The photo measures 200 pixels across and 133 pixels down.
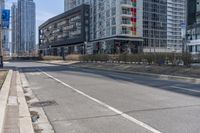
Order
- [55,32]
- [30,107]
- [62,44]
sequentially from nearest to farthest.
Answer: [30,107]
[62,44]
[55,32]

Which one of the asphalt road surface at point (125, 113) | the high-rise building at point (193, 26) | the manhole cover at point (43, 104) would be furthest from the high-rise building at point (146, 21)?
the manhole cover at point (43, 104)

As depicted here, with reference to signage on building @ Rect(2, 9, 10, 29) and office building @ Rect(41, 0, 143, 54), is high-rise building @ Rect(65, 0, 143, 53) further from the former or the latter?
signage on building @ Rect(2, 9, 10, 29)

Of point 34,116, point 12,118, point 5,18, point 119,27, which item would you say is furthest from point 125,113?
point 119,27

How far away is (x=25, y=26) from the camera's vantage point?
146 metres

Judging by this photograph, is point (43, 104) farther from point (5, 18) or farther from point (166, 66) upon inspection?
point (5, 18)

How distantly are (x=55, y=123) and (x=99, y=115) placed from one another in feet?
4.70

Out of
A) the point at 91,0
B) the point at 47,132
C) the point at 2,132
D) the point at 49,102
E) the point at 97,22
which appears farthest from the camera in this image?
the point at 91,0

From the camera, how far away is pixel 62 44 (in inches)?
5965

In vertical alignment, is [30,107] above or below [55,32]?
below

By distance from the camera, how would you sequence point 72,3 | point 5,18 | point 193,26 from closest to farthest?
point 5,18
point 193,26
point 72,3

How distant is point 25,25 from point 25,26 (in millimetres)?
1076

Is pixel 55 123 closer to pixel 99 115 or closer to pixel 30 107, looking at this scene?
pixel 99 115

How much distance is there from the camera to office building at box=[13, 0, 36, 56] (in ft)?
435

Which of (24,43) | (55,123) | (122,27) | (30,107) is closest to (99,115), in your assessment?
(55,123)
